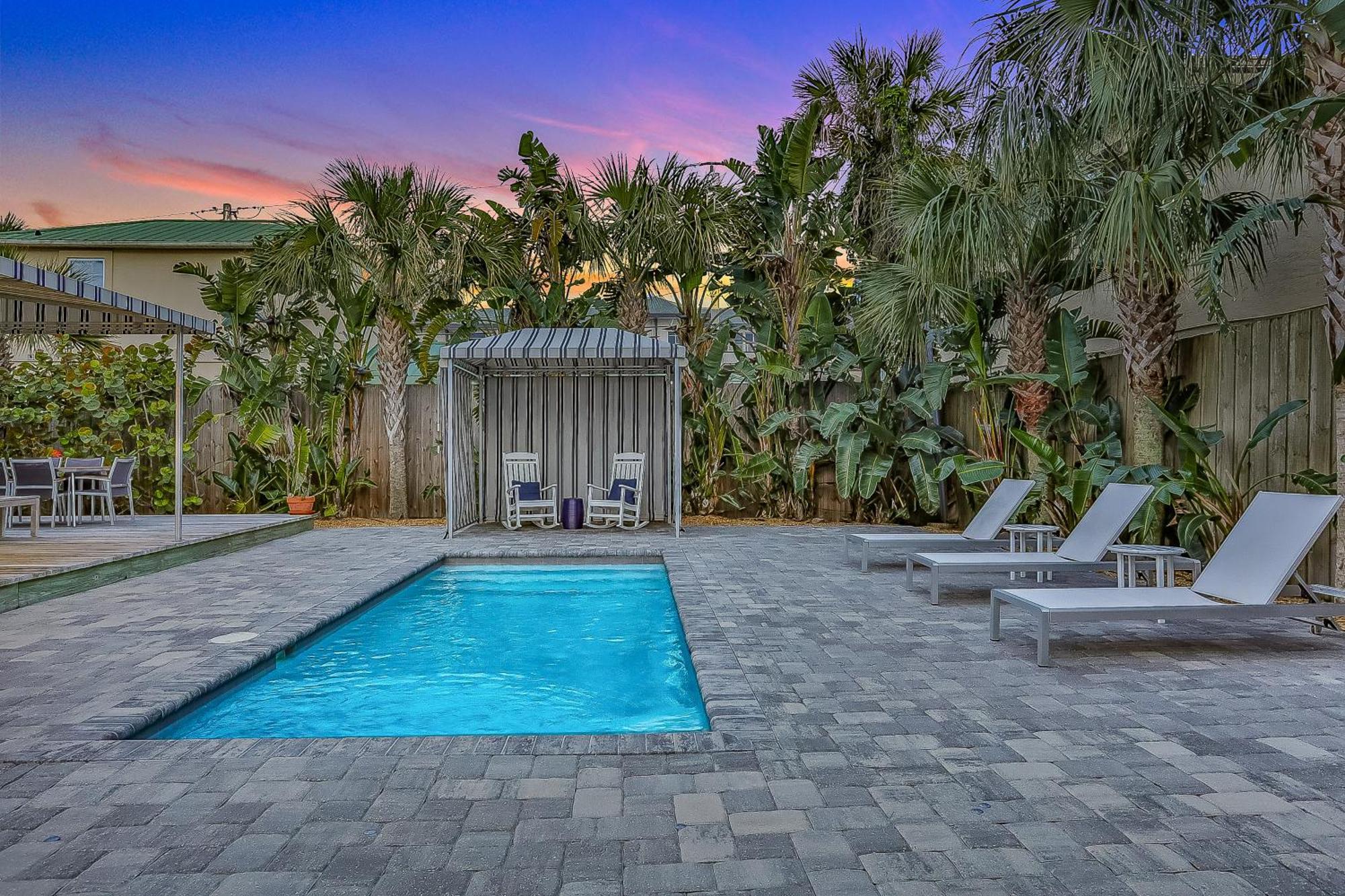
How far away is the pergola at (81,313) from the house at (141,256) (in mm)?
11037

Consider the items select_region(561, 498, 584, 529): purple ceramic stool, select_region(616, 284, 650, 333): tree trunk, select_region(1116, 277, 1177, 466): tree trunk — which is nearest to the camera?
select_region(1116, 277, 1177, 466): tree trunk

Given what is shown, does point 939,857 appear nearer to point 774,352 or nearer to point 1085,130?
point 1085,130

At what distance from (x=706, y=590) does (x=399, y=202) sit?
7.76 m

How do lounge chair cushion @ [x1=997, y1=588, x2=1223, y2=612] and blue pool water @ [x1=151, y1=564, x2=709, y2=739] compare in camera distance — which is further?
lounge chair cushion @ [x1=997, y1=588, x2=1223, y2=612]

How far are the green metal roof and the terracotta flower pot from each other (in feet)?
28.0

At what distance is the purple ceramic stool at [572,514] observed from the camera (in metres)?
11.6

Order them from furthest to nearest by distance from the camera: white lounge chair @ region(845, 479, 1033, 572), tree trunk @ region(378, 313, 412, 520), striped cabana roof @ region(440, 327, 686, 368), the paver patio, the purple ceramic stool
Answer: tree trunk @ region(378, 313, 412, 520)
the purple ceramic stool
striped cabana roof @ region(440, 327, 686, 368)
white lounge chair @ region(845, 479, 1033, 572)
the paver patio

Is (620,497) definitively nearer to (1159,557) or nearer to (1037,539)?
(1037,539)

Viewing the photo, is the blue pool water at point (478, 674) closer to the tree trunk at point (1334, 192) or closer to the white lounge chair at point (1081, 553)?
the white lounge chair at point (1081, 553)

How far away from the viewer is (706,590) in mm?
6801

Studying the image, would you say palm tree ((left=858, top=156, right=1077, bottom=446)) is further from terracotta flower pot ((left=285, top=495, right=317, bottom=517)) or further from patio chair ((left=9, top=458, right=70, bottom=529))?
patio chair ((left=9, top=458, right=70, bottom=529))

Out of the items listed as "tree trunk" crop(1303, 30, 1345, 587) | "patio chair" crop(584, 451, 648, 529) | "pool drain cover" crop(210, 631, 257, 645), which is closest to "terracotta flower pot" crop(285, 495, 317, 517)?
"patio chair" crop(584, 451, 648, 529)

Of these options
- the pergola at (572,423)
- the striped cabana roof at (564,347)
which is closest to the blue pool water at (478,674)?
the striped cabana roof at (564,347)

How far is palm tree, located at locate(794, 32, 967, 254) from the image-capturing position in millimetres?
12562
